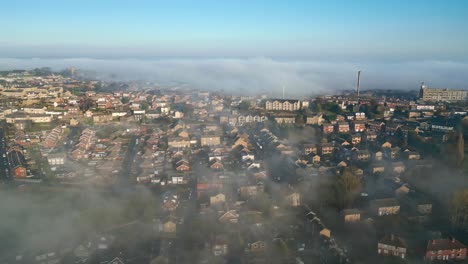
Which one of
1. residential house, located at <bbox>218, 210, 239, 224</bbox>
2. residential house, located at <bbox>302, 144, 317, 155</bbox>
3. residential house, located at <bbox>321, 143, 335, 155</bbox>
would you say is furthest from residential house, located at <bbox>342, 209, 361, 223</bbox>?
residential house, located at <bbox>321, 143, 335, 155</bbox>

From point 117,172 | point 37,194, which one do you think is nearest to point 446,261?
point 117,172

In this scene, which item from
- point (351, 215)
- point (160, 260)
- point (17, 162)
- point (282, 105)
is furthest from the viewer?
point (282, 105)

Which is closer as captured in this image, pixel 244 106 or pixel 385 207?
pixel 385 207

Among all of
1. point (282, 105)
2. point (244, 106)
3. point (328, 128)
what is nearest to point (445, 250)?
point (328, 128)

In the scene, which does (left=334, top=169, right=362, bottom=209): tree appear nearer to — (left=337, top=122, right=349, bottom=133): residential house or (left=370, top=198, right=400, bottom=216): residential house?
(left=370, top=198, right=400, bottom=216): residential house

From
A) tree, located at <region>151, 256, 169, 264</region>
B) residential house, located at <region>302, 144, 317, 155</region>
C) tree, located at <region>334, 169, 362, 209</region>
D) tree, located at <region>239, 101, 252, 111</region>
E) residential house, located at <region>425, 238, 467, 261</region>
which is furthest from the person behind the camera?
tree, located at <region>239, 101, 252, 111</region>

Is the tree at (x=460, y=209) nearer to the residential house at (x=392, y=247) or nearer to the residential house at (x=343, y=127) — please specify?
the residential house at (x=392, y=247)

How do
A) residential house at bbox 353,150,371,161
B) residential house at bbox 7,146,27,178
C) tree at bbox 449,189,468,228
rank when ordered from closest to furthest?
tree at bbox 449,189,468,228 → residential house at bbox 7,146,27,178 → residential house at bbox 353,150,371,161

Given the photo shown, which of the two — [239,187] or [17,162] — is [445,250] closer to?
[239,187]

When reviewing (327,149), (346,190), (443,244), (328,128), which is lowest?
(443,244)

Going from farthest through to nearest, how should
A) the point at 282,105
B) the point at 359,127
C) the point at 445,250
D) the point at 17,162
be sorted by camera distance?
the point at 282,105, the point at 359,127, the point at 17,162, the point at 445,250
